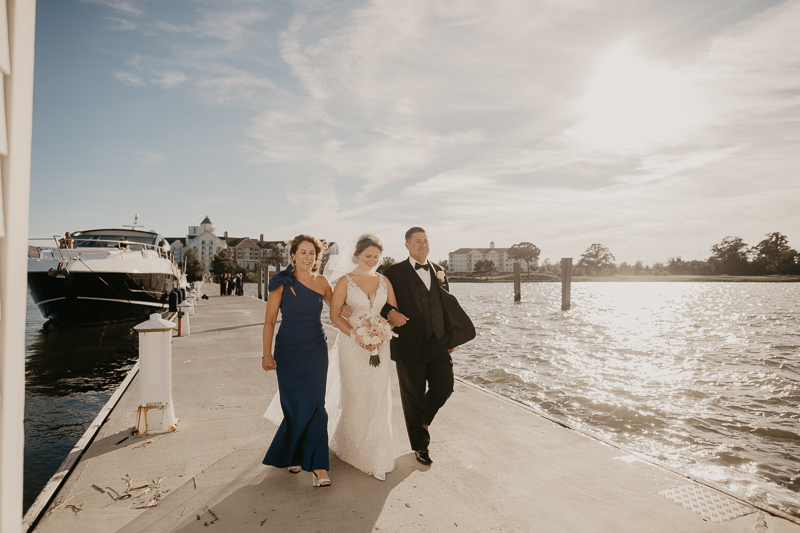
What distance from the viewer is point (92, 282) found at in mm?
18172

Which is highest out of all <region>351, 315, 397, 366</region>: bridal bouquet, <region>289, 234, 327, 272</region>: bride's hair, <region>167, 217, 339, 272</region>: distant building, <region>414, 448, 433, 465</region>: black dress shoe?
<region>167, 217, 339, 272</region>: distant building

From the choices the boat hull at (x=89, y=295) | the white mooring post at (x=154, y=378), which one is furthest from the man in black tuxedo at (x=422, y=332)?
the boat hull at (x=89, y=295)

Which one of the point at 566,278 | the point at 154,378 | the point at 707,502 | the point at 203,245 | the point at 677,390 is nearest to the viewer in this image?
the point at 707,502

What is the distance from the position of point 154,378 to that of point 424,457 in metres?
2.90

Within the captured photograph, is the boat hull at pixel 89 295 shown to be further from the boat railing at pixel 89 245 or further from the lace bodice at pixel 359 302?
the lace bodice at pixel 359 302

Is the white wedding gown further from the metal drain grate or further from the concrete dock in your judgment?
the metal drain grate

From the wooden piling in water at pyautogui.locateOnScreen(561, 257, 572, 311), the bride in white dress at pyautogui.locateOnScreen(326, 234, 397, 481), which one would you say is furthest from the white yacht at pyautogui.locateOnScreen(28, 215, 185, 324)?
the wooden piling in water at pyautogui.locateOnScreen(561, 257, 572, 311)

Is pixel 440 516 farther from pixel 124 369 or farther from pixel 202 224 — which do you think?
pixel 202 224

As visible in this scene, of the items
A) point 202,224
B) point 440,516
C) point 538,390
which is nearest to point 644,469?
point 440,516

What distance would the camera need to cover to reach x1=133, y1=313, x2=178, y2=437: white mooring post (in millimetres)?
4941

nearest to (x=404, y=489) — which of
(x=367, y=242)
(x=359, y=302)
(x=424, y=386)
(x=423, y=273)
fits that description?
(x=424, y=386)

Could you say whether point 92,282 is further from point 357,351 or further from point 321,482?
point 321,482

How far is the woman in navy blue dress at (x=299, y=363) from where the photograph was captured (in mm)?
4023

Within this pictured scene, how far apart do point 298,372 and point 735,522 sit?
3.36m
